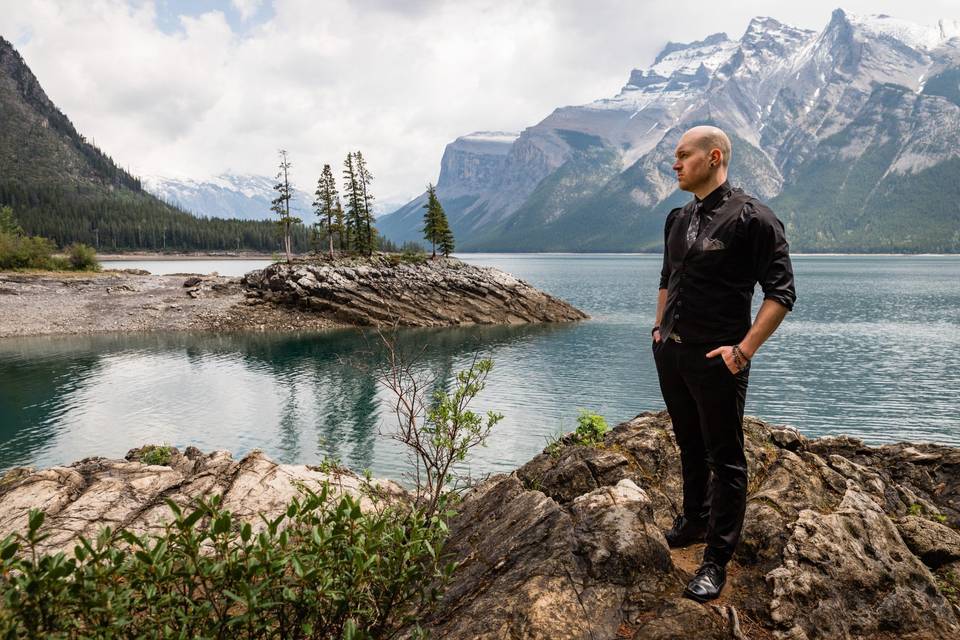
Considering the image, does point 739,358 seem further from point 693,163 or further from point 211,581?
point 211,581

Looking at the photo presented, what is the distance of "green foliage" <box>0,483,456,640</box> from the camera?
278 centimetres

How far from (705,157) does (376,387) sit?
105ft

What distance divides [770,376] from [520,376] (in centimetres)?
1727

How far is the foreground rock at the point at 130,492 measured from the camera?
9844mm

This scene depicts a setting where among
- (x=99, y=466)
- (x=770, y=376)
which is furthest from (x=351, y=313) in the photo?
(x=99, y=466)

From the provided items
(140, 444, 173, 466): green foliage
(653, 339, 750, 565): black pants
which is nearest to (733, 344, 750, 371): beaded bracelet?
(653, 339, 750, 565): black pants

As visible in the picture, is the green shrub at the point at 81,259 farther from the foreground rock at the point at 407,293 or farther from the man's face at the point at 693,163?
the man's face at the point at 693,163

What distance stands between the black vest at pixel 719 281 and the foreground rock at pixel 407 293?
54957 mm

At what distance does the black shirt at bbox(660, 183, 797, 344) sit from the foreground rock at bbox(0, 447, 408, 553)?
644cm

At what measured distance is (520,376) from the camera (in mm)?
37656

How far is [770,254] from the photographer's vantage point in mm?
4582

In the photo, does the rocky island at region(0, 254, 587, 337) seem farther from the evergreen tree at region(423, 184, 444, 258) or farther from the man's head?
the man's head

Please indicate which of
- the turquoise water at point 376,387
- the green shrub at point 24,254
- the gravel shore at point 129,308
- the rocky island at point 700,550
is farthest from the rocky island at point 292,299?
the rocky island at point 700,550

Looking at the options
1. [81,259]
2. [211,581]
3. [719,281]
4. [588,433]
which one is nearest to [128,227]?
[81,259]
